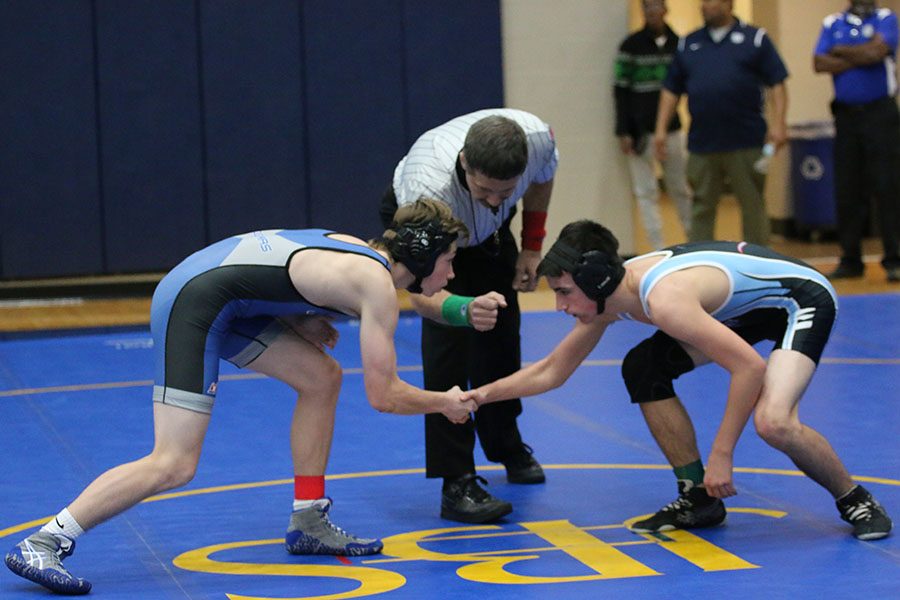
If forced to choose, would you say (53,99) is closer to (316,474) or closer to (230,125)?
(230,125)

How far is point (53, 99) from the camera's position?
11.3 meters

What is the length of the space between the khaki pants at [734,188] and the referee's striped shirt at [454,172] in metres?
4.89

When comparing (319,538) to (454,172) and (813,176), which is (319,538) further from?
(813,176)

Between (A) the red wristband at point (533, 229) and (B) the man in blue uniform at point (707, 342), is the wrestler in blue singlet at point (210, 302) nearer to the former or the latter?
(B) the man in blue uniform at point (707, 342)

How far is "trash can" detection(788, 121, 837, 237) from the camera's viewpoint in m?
13.3

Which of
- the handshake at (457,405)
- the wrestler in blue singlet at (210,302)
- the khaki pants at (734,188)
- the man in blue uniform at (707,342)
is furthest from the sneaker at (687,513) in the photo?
the khaki pants at (734,188)

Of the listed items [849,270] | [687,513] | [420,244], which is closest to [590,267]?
[420,244]

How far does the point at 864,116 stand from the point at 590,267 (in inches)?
246

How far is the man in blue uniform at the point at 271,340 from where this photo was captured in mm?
4359

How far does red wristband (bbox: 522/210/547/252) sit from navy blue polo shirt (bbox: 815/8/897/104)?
17.3 ft

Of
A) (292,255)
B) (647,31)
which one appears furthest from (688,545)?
(647,31)

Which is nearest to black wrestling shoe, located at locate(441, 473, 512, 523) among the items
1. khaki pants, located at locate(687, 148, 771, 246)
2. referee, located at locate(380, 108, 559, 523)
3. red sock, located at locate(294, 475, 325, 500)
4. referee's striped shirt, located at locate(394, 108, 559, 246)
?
referee, located at locate(380, 108, 559, 523)

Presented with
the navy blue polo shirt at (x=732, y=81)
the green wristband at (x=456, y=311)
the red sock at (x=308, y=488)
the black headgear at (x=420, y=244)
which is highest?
the navy blue polo shirt at (x=732, y=81)

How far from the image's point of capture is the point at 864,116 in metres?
10.4
